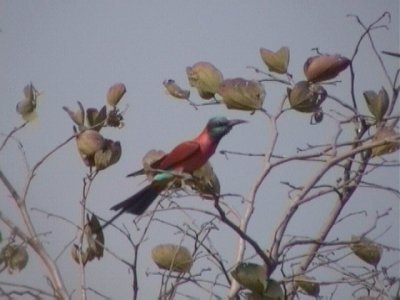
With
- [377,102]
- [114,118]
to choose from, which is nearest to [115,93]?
[114,118]

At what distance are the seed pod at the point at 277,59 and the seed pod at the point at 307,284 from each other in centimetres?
44

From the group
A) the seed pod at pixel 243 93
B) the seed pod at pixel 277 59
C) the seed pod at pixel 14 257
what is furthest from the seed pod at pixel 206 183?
the seed pod at pixel 14 257

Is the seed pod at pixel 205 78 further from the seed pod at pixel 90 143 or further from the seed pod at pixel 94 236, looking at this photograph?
the seed pod at pixel 94 236

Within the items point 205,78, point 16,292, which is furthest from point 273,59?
point 16,292

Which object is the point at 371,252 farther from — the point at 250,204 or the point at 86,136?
the point at 86,136

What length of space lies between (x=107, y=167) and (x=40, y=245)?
20 cm

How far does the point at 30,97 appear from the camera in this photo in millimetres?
1758

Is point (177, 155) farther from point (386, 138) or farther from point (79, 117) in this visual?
point (386, 138)

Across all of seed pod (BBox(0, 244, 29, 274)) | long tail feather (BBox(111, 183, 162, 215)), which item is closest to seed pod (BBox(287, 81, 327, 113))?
long tail feather (BBox(111, 183, 162, 215))

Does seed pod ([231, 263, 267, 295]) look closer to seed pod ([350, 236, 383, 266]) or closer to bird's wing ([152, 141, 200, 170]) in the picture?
seed pod ([350, 236, 383, 266])

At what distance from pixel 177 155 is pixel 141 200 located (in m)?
0.15

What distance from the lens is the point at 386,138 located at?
1.37m

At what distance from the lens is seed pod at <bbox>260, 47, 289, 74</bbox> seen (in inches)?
63.4

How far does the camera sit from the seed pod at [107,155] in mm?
1537
